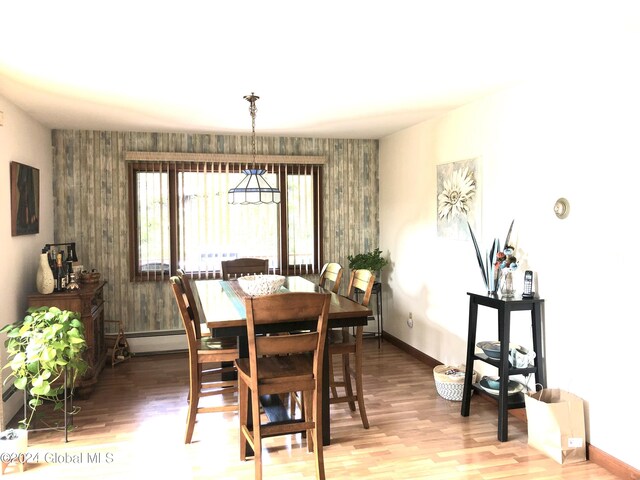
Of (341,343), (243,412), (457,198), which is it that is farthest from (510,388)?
(243,412)

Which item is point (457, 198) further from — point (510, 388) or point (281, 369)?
point (281, 369)

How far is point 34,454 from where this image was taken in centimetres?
324

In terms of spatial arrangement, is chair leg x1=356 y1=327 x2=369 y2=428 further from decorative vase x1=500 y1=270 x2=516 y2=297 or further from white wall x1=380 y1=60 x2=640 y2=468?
white wall x1=380 y1=60 x2=640 y2=468

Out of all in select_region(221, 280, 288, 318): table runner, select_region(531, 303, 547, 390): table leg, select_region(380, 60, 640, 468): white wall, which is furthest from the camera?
select_region(531, 303, 547, 390): table leg

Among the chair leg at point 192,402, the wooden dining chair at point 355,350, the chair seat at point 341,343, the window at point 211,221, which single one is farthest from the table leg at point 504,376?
the window at point 211,221

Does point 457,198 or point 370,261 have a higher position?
point 457,198

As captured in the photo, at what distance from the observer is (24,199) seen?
4.31 metres

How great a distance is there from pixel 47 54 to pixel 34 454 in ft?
7.73

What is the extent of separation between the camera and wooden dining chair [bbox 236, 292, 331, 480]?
104 inches

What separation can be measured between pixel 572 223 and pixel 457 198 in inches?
53.0

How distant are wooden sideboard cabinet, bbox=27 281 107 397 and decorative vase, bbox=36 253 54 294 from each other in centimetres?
5

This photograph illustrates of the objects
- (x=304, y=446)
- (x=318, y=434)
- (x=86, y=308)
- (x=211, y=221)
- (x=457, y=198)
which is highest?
(x=457, y=198)

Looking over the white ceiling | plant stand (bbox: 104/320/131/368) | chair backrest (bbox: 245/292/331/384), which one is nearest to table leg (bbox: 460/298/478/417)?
chair backrest (bbox: 245/292/331/384)

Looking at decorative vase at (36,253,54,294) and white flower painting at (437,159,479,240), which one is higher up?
white flower painting at (437,159,479,240)
